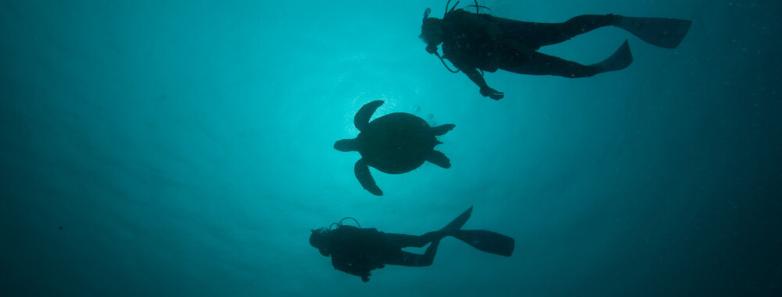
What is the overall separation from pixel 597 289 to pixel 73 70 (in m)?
53.1

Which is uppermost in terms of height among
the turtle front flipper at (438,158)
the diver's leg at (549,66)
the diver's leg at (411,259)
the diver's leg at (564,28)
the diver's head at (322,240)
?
the diver's leg at (564,28)

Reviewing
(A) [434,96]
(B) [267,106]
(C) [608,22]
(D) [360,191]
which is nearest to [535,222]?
(D) [360,191]

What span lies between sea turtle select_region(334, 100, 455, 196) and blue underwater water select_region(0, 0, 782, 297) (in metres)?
10.8

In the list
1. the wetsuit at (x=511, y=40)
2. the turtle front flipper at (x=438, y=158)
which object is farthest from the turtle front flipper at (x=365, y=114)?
the wetsuit at (x=511, y=40)

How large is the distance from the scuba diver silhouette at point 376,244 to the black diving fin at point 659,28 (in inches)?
136

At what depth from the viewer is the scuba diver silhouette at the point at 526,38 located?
423 cm

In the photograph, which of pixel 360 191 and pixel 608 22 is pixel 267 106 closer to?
pixel 360 191

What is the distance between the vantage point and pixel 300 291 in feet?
128

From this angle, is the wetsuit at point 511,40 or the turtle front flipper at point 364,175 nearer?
the wetsuit at point 511,40

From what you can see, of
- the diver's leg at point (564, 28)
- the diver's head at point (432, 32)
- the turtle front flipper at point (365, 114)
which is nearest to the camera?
the diver's leg at point (564, 28)

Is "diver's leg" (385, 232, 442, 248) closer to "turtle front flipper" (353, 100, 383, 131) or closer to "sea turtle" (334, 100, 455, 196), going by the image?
"sea turtle" (334, 100, 455, 196)

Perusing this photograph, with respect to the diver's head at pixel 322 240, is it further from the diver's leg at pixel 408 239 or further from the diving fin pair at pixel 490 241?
the diving fin pair at pixel 490 241

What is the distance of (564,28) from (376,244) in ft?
14.0

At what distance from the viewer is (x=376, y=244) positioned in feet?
21.0
